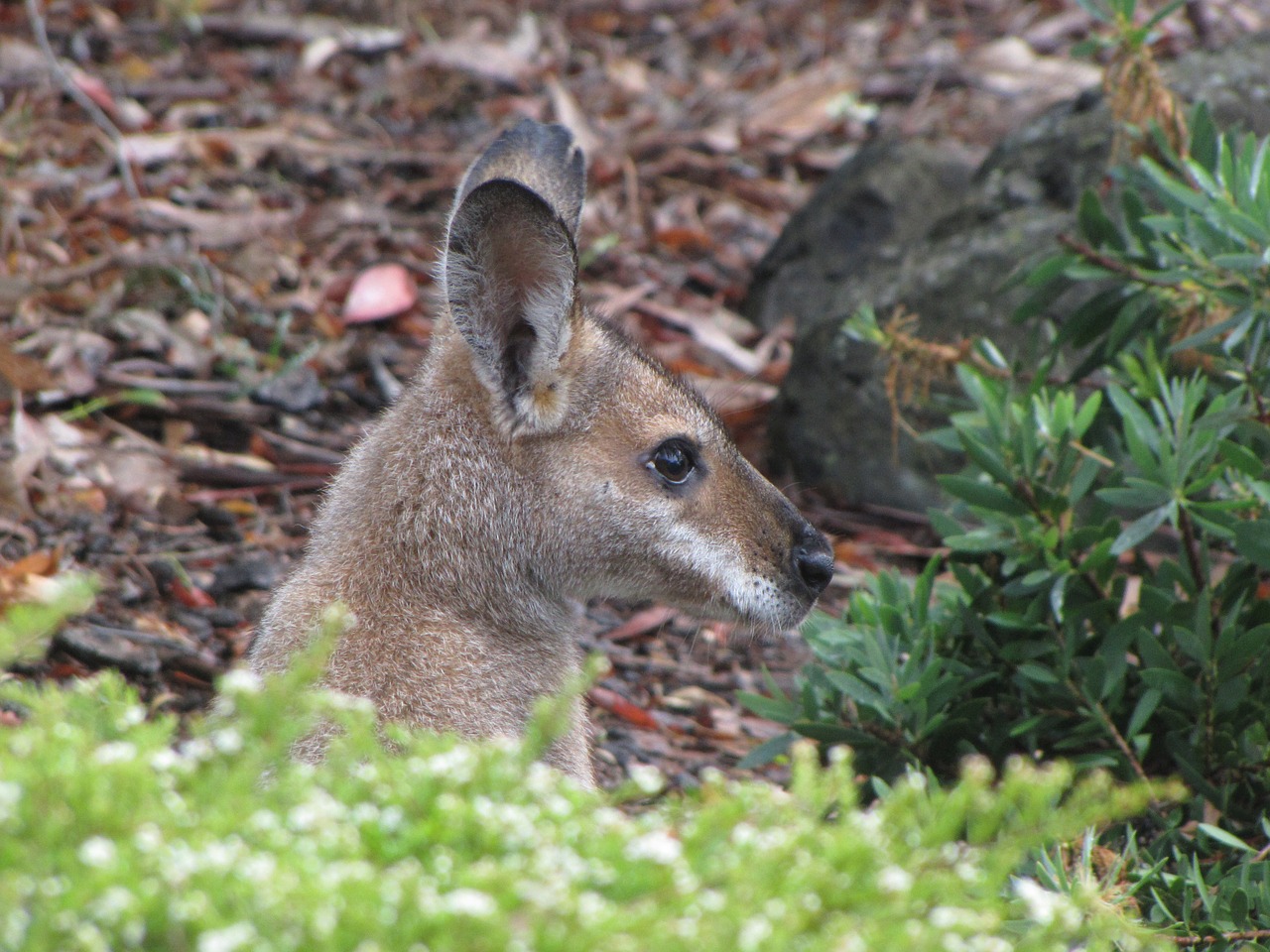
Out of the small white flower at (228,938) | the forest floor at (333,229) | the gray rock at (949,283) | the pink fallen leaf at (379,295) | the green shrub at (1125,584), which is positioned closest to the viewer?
the small white flower at (228,938)

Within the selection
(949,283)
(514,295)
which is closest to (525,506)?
(514,295)

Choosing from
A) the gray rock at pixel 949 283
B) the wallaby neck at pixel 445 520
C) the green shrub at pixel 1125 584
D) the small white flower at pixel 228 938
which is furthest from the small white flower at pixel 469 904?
the gray rock at pixel 949 283

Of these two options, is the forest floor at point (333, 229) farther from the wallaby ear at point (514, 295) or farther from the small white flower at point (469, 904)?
the small white flower at point (469, 904)

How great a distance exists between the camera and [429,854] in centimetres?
177

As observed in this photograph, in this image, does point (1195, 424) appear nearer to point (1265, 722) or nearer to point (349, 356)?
point (1265, 722)

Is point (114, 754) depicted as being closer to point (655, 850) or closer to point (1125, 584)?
point (655, 850)

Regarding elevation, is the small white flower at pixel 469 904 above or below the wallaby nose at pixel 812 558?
above

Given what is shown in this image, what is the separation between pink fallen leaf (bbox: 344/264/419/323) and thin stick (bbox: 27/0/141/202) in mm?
1166

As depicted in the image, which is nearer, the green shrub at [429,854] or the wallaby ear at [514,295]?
the green shrub at [429,854]

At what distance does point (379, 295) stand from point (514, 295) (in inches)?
124

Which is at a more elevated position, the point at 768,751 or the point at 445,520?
the point at 445,520

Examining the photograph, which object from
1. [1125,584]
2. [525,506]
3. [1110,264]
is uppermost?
[1110,264]

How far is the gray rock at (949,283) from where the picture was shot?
6.38 meters

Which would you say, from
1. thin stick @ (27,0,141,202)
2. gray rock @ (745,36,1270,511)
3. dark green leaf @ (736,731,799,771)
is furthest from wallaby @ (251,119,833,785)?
thin stick @ (27,0,141,202)
